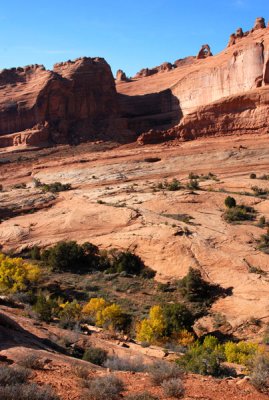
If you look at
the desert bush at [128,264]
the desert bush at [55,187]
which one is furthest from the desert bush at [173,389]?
the desert bush at [55,187]

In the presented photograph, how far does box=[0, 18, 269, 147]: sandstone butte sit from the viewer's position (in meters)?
42.8

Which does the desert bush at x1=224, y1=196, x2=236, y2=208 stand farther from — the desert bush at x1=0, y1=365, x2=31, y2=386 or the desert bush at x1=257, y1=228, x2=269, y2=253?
the desert bush at x1=0, y1=365, x2=31, y2=386

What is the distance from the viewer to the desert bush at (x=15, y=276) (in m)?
21.1

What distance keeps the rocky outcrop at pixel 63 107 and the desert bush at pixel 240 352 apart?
37.8m

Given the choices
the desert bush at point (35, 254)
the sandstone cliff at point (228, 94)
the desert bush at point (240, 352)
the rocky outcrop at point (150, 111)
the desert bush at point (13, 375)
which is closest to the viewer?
the desert bush at point (13, 375)

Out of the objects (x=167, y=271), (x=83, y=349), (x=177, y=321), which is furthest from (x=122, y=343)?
(x=167, y=271)

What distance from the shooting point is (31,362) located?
8.48 meters

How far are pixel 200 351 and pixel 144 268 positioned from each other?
10.5 meters

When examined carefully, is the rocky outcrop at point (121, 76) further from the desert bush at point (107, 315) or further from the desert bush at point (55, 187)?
the desert bush at point (107, 315)

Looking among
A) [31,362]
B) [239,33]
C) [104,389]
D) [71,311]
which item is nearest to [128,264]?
[71,311]

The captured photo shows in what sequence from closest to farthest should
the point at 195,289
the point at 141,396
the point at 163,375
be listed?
1. the point at 141,396
2. the point at 163,375
3. the point at 195,289

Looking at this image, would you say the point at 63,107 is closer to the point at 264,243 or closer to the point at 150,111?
the point at 150,111

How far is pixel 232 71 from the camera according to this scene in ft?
149

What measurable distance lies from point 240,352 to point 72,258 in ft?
38.3
